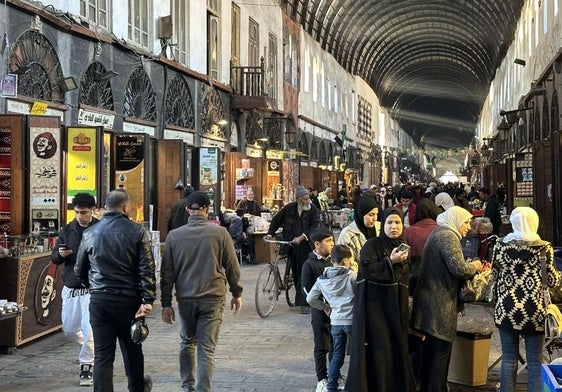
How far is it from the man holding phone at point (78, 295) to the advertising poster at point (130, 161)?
21.3ft

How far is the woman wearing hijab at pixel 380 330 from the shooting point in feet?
18.2

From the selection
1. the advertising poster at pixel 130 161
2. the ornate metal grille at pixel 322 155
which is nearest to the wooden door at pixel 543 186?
the advertising poster at pixel 130 161

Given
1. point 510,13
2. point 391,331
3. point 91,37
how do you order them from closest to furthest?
point 391,331, point 91,37, point 510,13

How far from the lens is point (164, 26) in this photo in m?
17.4

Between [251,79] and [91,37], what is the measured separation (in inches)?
407

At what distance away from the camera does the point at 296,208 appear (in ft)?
35.6

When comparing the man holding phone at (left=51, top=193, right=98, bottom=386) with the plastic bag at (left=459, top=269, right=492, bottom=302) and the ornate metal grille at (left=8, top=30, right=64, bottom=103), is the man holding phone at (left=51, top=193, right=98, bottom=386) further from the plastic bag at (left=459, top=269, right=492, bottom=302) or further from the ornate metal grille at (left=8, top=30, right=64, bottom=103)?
the ornate metal grille at (left=8, top=30, right=64, bottom=103)

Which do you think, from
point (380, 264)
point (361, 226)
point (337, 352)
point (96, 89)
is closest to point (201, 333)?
point (337, 352)

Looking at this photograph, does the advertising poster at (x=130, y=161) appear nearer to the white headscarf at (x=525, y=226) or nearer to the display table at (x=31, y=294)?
the display table at (x=31, y=294)

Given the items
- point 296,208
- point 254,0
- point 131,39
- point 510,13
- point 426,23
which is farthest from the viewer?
point 426,23

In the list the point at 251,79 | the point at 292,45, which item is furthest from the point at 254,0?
the point at 292,45

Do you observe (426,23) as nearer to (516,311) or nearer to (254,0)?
(254,0)

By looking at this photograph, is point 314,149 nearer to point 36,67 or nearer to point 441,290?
point 36,67

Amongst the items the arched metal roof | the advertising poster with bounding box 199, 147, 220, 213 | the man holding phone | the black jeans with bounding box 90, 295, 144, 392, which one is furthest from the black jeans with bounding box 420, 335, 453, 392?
the arched metal roof
